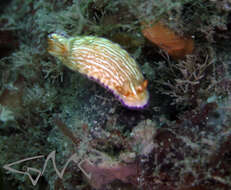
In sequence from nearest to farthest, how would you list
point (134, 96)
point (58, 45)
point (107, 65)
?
1. point (134, 96)
2. point (107, 65)
3. point (58, 45)

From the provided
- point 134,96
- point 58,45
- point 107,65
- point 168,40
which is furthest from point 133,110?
point 58,45

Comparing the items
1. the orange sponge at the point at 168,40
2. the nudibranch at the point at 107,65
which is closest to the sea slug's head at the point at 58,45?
the nudibranch at the point at 107,65

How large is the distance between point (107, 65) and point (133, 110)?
0.65m

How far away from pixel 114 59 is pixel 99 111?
0.72m

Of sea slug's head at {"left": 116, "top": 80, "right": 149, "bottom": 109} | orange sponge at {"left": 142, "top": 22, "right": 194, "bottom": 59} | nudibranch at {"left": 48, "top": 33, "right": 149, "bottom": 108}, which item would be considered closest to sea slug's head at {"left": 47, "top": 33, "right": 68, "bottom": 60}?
nudibranch at {"left": 48, "top": 33, "right": 149, "bottom": 108}

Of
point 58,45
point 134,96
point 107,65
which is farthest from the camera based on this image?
point 58,45

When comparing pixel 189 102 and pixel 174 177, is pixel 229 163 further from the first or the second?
pixel 189 102

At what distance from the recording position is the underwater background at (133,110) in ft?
6.47

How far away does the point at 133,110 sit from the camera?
8.10 feet

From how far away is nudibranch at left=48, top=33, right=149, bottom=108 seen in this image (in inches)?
88.4

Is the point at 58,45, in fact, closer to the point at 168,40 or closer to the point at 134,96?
the point at 134,96

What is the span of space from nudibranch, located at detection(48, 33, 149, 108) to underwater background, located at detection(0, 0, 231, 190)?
0.61 feet

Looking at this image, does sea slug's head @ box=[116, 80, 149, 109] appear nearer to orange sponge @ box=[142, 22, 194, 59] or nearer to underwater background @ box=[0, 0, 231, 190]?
underwater background @ box=[0, 0, 231, 190]

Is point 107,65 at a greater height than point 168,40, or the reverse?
point 168,40
